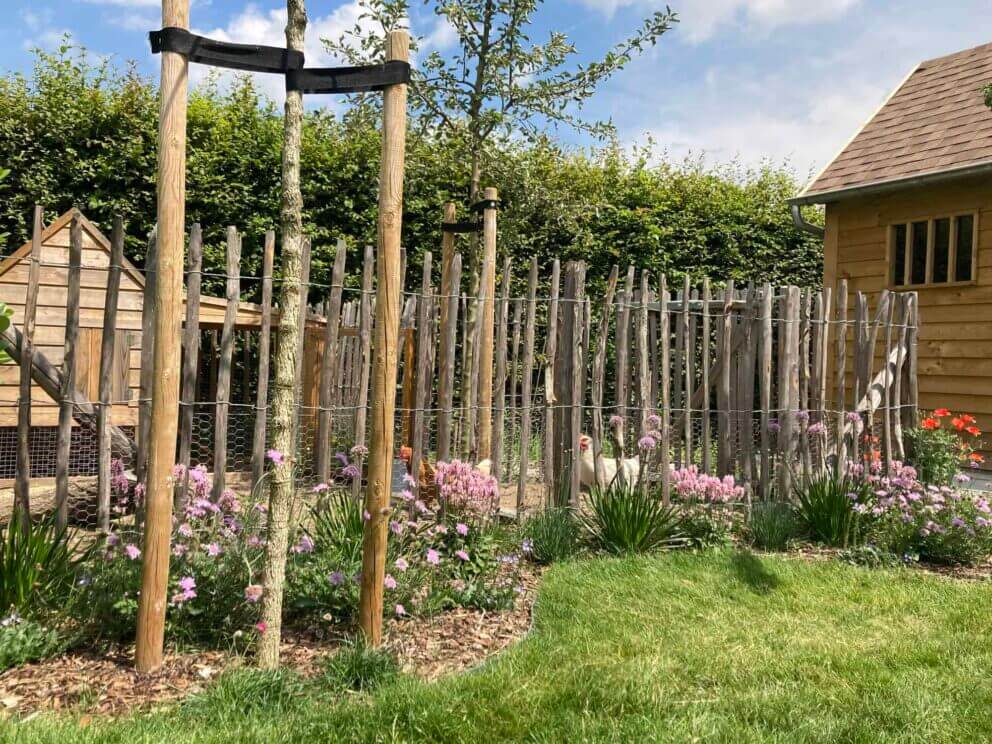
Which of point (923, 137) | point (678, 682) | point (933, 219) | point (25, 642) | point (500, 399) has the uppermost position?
point (923, 137)

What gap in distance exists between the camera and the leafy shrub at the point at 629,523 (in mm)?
5043

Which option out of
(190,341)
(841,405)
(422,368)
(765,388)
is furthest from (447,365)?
(841,405)

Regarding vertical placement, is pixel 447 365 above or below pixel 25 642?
above

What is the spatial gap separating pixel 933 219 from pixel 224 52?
8.62 meters

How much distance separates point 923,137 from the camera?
955cm

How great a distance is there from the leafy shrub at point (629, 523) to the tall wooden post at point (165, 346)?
2.83 m

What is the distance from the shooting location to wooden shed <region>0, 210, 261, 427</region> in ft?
19.0

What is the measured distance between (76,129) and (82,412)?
5341 millimetres

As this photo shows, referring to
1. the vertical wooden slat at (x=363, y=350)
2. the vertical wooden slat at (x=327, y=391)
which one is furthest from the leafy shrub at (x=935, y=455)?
the vertical wooden slat at (x=327, y=391)

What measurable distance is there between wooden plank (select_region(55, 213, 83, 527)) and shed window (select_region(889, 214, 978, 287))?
872 centimetres

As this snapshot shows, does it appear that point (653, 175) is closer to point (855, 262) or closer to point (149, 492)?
point (855, 262)

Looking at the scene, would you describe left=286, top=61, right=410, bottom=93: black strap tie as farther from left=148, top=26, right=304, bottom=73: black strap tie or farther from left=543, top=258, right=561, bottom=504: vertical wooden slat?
left=543, top=258, right=561, bottom=504: vertical wooden slat

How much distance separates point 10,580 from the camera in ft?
10.7

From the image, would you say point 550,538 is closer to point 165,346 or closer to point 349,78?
point 165,346
